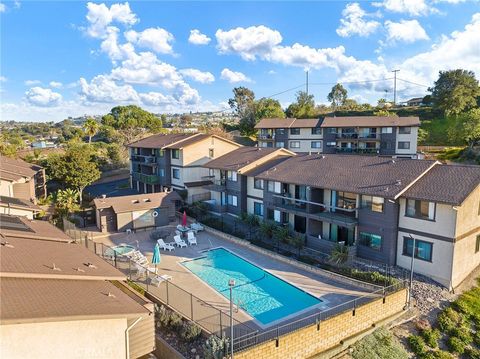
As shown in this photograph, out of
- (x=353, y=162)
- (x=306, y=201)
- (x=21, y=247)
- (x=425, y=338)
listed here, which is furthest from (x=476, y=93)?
(x=21, y=247)

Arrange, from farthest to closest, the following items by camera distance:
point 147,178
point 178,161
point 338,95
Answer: point 338,95
point 147,178
point 178,161

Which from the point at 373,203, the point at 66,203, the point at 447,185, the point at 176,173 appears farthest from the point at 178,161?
the point at 447,185

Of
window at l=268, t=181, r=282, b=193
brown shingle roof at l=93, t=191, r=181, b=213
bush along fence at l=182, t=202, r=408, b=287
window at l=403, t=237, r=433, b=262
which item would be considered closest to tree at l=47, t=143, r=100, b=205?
brown shingle roof at l=93, t=191, r=181, b=213

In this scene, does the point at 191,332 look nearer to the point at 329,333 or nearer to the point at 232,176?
the point at 329,333

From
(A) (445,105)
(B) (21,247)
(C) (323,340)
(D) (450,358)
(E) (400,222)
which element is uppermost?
(A) (445,105)

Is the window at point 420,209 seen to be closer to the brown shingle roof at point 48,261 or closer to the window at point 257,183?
the window at point 257,183

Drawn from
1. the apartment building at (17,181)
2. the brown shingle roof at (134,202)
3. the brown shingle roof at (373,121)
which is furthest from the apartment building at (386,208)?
the brown shingle roof at (373,121)

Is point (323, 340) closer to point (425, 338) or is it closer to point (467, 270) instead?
point (425, 338)
